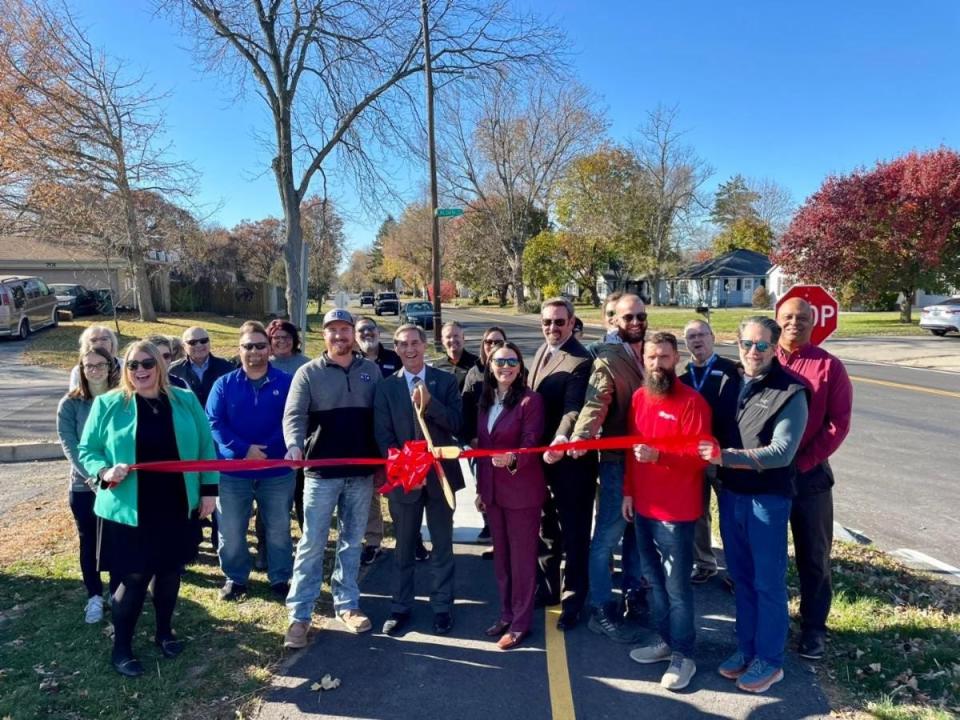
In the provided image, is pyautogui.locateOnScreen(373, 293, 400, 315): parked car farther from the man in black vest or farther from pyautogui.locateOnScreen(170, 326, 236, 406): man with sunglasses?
the man in black vest

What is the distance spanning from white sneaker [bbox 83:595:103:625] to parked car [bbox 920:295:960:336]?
26501mm

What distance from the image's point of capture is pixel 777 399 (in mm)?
3293

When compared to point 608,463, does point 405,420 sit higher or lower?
higher

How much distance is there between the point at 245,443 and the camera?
4.56 meters

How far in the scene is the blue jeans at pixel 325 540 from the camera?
4059mm

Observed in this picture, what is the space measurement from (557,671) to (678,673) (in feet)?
2.25

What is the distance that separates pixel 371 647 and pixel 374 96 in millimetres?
15562

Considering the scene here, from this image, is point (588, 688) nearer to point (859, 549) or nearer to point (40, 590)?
point (859, 549)

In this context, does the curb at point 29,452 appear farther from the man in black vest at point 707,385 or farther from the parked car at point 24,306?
the parked car at point 24,306

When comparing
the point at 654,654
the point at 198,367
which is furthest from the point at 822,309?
the point at 198,367

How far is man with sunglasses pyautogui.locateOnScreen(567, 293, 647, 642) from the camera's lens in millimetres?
3863

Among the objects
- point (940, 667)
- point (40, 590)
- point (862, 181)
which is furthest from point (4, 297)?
point (862, 181)

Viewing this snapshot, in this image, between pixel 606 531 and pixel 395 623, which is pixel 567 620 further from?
pixel 395 623

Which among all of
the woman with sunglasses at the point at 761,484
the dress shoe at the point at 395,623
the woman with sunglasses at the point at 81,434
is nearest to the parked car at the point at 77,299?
the woman with sunglasses at the point at 81,434
